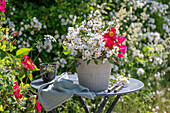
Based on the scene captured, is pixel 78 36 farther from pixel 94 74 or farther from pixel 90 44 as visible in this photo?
pixel 94 74

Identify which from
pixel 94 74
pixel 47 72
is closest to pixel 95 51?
pixel 94 74

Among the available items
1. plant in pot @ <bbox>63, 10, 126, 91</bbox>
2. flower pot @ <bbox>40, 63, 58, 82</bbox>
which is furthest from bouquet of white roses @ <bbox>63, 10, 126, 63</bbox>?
flower pot @ <bbox>40, 63, 58, 82</bbox>

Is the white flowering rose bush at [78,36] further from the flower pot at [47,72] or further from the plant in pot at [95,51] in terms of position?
the flower pot at [47,72]

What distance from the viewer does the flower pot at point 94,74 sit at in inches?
62.7

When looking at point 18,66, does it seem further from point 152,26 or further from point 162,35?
point 162,35

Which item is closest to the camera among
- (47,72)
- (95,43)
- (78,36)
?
(95,43)

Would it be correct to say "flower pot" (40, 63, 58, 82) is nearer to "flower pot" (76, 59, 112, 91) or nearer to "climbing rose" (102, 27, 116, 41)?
"flower pot" (76, 59, 112, 91)

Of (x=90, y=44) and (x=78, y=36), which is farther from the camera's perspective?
(x=78, y=36)

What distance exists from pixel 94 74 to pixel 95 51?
17 cm

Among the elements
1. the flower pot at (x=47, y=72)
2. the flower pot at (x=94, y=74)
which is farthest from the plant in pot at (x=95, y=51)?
the flower pot at (x=47, y=72)

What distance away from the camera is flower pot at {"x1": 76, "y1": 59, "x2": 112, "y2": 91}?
5.22 ft

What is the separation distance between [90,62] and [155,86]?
2.00 metres

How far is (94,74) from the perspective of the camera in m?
1.60

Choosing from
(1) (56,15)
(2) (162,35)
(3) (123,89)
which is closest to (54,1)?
(1) (56,15)
